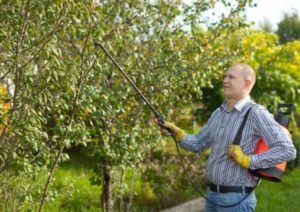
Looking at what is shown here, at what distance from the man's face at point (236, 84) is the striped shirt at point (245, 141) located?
54 millimetres

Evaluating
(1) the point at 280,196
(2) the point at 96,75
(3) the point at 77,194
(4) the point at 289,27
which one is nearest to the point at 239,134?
(2) the point at 96,75

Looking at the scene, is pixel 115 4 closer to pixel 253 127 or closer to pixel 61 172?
pixel 253 127

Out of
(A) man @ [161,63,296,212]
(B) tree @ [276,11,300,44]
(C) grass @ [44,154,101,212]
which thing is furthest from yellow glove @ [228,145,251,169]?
(B) tree @ [276,11,300,44]

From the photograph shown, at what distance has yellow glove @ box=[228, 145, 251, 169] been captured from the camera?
11.1 ft

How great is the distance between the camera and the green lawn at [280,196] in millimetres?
7548

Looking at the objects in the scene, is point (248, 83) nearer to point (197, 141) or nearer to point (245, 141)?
point (245, 141)

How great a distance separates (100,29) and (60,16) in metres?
0.62

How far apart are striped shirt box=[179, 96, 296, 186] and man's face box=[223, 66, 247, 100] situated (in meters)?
0.05

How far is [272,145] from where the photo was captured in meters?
3.35

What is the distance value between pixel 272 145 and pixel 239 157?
22 cm

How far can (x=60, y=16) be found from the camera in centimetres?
358

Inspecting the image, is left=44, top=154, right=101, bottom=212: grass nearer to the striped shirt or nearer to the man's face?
the striped shirt

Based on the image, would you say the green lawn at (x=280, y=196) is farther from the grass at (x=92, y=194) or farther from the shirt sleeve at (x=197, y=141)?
the shirt sleeve at (x=197, y=141)

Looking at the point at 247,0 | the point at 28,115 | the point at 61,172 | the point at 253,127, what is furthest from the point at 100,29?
the point at 61,172
